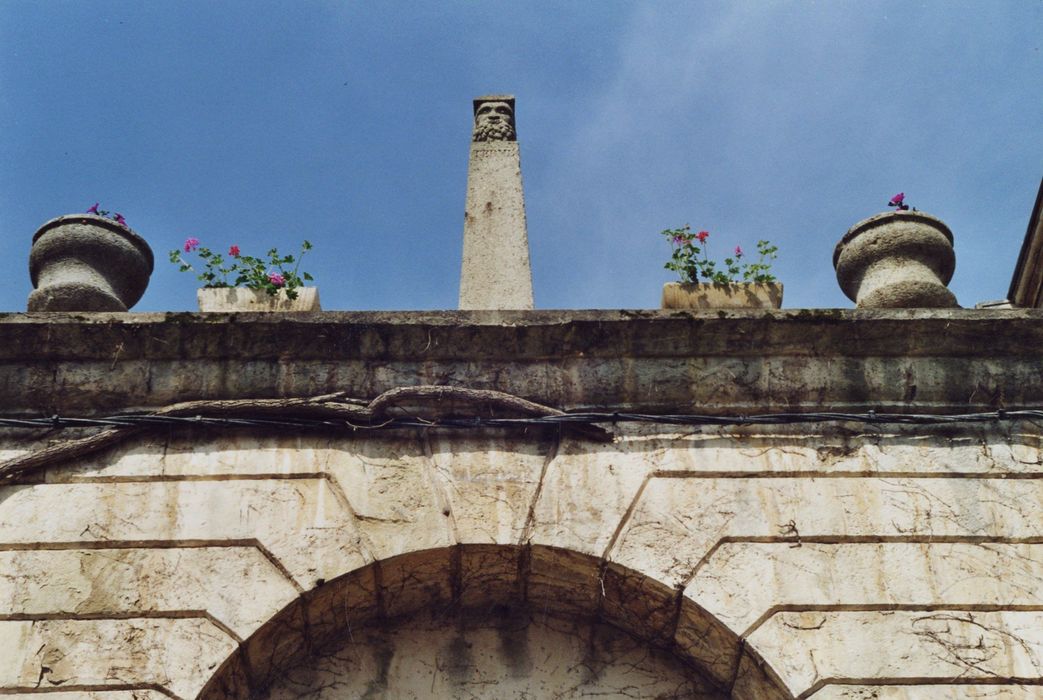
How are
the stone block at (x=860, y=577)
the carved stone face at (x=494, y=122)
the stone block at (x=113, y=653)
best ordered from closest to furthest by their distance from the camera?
the stone block at (x=113, y=653), the stone block at (x=860, y=577), the carved stone face at (x=494, y=122)

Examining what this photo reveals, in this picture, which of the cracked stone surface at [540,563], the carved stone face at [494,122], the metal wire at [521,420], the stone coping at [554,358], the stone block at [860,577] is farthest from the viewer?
the carved stone face at [494,122]

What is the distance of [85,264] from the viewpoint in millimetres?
6523

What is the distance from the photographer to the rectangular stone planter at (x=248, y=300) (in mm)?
6590

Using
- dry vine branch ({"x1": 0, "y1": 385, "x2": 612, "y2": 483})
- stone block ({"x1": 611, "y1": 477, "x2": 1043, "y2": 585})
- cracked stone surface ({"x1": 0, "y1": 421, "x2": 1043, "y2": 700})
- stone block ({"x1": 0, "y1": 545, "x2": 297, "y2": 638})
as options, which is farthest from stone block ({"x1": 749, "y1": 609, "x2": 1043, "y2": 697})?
stone block ({"x1": 0, "y1": 545, "x2": 297, "y2": 638})

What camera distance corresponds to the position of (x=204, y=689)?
521cm

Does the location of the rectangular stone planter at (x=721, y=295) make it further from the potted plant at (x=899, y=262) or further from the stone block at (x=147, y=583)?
the stone block at (x=147, y=583)

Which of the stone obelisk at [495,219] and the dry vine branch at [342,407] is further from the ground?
the stone obelisk at [495,219]

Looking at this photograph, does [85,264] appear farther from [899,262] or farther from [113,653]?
[899,262]

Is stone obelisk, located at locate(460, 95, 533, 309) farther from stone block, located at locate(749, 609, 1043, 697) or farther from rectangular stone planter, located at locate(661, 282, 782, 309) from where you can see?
stone block, located at locate(749, 609, 1043, 697)

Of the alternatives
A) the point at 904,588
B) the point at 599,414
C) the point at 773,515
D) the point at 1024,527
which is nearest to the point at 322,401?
the point at 599,414

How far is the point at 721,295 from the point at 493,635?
6.72 feet

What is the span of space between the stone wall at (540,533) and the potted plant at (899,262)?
34cm

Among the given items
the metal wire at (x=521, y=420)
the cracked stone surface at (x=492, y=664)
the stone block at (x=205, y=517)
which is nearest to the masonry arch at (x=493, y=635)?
the cracked stone surface at (x=492, y=664)

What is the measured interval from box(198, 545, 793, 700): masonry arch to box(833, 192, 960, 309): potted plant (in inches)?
75.7
